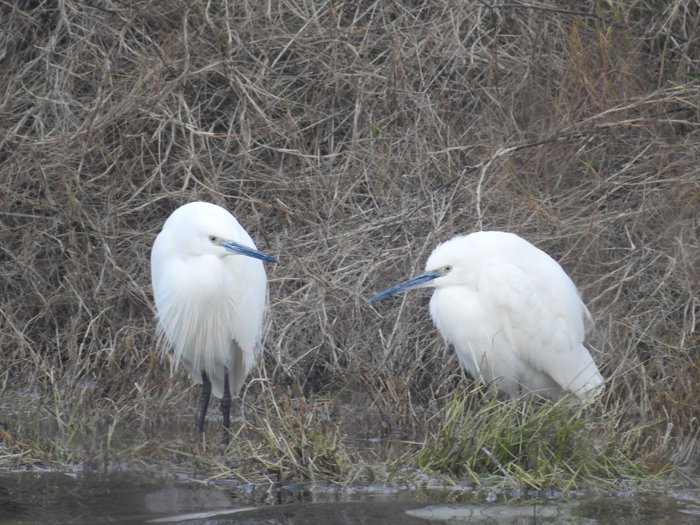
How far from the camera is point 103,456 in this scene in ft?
13.5

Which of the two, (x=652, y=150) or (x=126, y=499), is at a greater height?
(x=652, y=150)

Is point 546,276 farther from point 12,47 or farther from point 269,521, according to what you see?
point 12,47

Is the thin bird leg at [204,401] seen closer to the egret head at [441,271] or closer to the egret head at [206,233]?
the egret head at [206,233]

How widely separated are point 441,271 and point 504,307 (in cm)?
29

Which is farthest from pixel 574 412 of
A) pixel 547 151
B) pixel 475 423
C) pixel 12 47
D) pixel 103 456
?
pixel 12 47

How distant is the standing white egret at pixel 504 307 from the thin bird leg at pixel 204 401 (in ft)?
2.84

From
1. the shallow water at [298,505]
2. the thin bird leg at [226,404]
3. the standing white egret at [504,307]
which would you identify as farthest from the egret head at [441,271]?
the shallow water at [298,505]

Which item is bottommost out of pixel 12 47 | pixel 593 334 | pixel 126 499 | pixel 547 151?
pixel 126 499

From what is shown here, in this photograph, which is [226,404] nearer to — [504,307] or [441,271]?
[441,271]

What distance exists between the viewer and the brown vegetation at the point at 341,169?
516 centimetres

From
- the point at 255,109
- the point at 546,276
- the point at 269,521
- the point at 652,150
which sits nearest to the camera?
the point at 269,521

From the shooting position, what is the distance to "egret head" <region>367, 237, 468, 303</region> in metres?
4.68

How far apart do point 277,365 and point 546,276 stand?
4.12ft

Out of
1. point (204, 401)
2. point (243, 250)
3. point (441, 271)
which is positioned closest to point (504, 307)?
point (441, 271)
